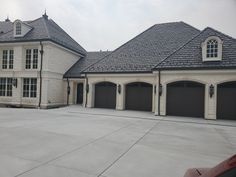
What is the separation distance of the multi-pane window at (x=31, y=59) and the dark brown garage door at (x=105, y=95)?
22.0 feet

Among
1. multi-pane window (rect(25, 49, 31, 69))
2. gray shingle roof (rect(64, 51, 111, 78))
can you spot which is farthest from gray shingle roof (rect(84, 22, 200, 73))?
multi-pane window (rect(25, 49, 31, 69))

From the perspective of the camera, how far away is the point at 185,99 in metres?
16.7

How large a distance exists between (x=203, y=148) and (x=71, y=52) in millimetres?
20436

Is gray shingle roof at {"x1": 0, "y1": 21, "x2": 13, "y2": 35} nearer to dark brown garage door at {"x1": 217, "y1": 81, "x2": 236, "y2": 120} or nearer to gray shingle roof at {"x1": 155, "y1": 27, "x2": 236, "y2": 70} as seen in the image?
gray shingle roof at {"x1": 155, "y1": 27, "x2": 236, "y2": 70}

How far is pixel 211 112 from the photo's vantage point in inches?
600

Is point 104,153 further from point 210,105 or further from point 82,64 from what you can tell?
point 82,64

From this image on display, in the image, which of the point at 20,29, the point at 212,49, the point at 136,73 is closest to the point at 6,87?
the point at 20,29

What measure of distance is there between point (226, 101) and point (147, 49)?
30.0ft

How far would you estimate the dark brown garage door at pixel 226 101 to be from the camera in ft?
50.1

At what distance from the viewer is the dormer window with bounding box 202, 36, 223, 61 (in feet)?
50.8

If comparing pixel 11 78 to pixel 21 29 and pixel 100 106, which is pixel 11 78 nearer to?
pixel 21 29

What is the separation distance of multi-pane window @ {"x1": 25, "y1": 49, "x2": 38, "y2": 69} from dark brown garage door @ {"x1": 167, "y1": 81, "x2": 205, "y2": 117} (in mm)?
13530

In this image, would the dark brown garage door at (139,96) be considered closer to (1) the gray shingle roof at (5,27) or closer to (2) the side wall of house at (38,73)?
(2) the side wall of house at (38,73)

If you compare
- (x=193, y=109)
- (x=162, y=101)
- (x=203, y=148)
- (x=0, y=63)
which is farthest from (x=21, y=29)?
(x=203, y=148)
